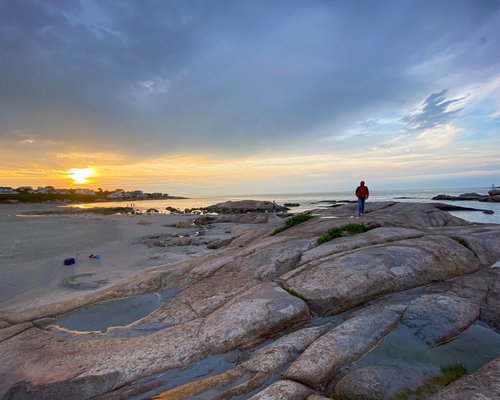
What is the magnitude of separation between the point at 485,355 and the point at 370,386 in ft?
10.6

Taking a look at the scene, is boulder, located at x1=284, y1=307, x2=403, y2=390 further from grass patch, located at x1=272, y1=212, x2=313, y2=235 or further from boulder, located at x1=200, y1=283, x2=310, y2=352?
grass patch, located at x1=272, y1=212, x2=313, y2=235

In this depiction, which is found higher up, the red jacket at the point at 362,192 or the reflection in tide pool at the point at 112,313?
the red jacket at the point at 362,192

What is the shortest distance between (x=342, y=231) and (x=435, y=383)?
8320 mm

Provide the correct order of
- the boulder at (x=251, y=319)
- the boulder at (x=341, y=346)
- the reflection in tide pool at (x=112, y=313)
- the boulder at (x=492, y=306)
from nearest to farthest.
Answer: the boulder at (x=341, y=346)
the boulder at (x=251, y=319)
the boulder at (x=492, y=306)
the reflection in tide pool at (x=112, y=313)

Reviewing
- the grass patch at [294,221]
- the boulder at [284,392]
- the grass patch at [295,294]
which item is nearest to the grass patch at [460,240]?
the grass patch at [294,221]

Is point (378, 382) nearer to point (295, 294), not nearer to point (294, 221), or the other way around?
point (295, 294)

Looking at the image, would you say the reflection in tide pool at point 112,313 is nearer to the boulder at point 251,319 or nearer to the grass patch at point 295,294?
the boulder at point 251,319

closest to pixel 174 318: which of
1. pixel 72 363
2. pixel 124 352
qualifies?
pixel 124 352

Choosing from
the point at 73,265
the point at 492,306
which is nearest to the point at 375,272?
the point at 492,306

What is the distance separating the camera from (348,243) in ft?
39.1

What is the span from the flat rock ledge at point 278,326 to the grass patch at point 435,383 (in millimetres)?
154

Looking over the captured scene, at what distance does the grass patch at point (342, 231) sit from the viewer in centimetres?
1284

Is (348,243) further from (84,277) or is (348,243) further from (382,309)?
(84,277)

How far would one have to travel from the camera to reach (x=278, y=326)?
7.68 m
